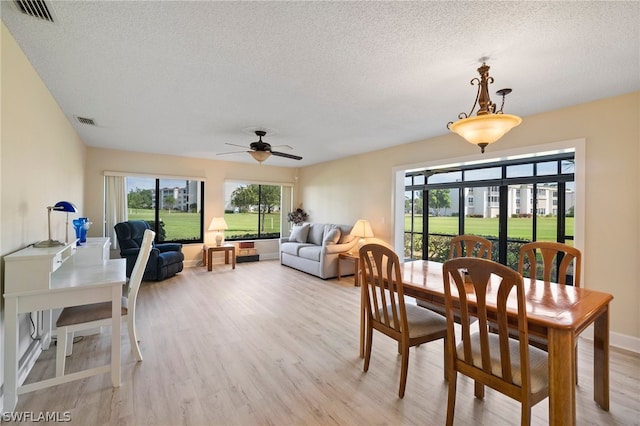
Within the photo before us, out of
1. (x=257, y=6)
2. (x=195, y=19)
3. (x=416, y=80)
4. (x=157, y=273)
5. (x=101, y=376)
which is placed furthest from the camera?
(x=157, y=273)

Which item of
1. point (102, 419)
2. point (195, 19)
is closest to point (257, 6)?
point (195, 19)

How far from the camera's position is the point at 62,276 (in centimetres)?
229

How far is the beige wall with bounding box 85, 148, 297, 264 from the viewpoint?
5.51m

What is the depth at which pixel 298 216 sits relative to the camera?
764cm

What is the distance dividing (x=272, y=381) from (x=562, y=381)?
1.81m

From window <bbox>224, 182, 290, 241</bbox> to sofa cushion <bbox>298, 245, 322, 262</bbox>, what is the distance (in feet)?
6.87

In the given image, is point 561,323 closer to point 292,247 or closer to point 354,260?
point 354,260

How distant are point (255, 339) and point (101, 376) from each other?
48.9 inches

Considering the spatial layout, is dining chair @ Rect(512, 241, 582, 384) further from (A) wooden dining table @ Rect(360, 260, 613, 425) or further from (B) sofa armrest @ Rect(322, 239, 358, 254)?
(B) sofa armrest @ Rect(322, 239, 358, 254)

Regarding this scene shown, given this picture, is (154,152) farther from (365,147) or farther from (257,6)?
(257,6)

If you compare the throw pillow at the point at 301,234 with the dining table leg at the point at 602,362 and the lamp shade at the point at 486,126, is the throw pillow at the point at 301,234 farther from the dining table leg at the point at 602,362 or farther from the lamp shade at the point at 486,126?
the dining table leg at the point at 602,362

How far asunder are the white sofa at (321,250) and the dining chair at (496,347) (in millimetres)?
3635

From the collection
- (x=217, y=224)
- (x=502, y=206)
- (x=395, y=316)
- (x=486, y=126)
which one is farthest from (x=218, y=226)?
(x=486, y=126)

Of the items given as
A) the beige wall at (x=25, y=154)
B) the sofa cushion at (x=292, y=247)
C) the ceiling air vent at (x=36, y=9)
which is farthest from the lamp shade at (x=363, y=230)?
the ceiling air vent at (x=36, y=9)
